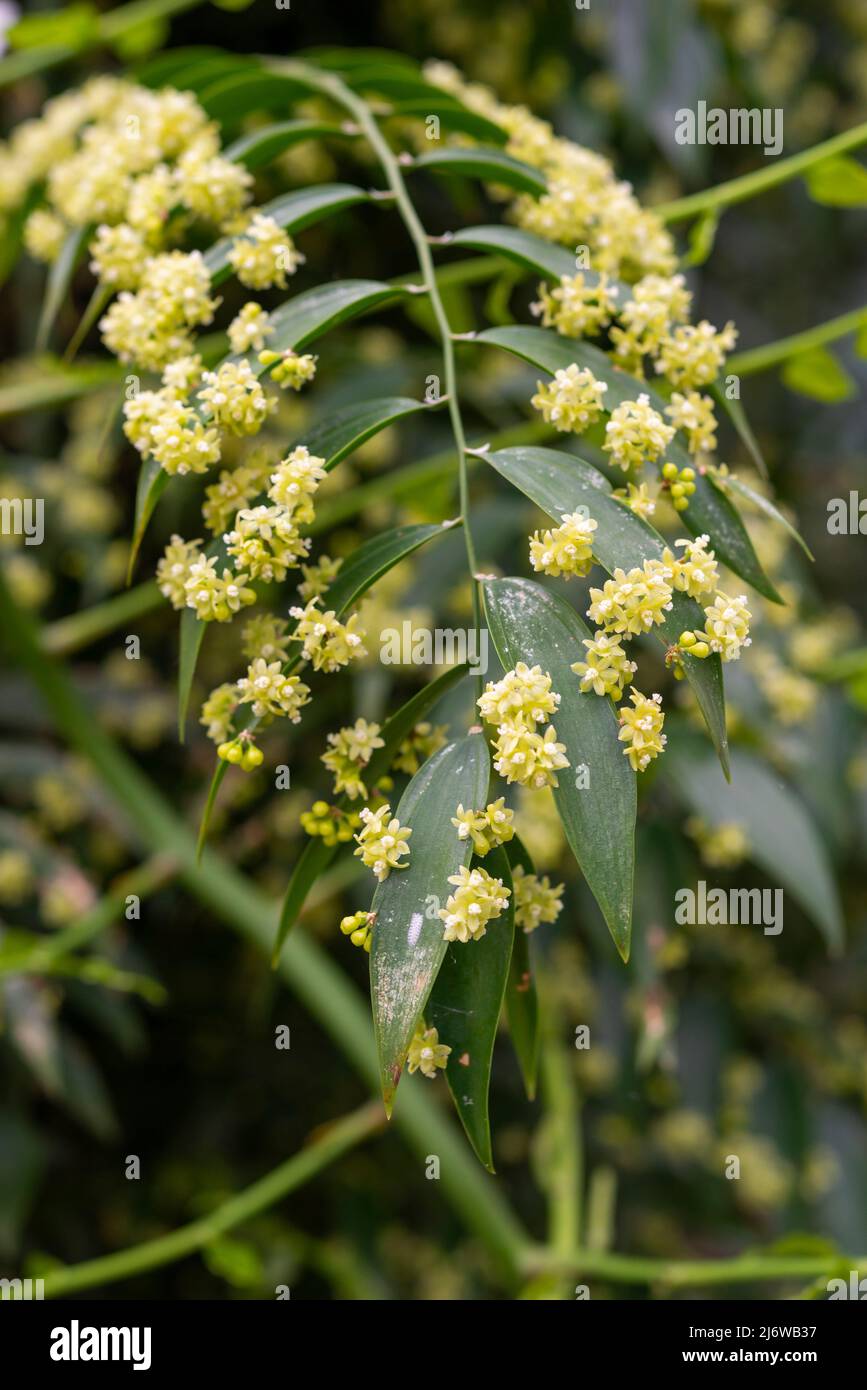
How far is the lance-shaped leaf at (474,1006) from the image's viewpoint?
1.44 feet

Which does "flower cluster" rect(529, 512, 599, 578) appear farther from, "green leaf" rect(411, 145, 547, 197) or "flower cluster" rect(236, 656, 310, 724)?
"green leaf" rect(411, 145, 547, 197)

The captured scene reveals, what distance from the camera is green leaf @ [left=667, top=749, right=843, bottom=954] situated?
95 centimetres

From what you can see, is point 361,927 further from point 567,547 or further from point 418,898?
point 567,547

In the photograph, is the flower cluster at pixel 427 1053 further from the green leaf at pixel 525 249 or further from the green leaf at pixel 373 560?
the green leaf at pixel 525 249

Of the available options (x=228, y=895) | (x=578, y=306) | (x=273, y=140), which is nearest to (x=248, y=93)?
(x=273, y=140)

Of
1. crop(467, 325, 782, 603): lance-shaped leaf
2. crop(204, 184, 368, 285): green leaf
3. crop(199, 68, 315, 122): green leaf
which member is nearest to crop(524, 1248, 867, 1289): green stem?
crop(467, 325, 782, 603): lance-shaped leaf

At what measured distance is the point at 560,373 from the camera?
0.56 m

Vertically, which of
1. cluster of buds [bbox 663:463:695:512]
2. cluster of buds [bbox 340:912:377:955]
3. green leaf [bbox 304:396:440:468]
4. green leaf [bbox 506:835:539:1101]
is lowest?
green leaf [bbox 506:835:539:1101]

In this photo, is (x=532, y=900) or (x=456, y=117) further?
(x=456, y=117)

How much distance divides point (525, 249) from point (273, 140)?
0.61 feet

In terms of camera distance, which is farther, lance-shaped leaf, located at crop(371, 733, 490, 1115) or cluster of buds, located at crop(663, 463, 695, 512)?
cluster of buds, located at crop(663, 463, 695, 512)

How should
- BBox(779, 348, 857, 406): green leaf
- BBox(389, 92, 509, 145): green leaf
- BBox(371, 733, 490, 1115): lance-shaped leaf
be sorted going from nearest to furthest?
1. BBox(371, 733, 490, 1115): lance-shaped leaf
2. BBox(389, 92, 509, 145): green leaf
3. BBox(779, 348, 857, 406): green leaf

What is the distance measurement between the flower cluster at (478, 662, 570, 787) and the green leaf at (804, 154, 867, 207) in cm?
53

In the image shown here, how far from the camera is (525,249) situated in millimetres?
638
